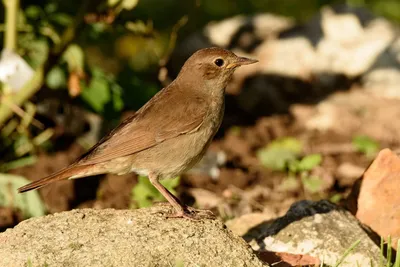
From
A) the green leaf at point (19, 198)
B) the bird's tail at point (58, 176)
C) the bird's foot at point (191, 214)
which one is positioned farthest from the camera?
the green leaf at point (19, 198)

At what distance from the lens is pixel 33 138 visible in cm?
785

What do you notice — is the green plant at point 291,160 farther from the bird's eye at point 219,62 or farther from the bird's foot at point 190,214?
the bird's foot at point 190,214

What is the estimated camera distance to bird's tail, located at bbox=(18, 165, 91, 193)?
5.44 m

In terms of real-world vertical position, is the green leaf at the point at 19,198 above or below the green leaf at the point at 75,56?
below

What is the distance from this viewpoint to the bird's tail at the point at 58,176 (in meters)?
5.44

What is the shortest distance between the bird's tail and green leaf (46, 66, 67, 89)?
1919 mm

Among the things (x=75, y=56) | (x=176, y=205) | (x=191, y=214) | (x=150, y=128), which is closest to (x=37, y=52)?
(x=75, y=56)

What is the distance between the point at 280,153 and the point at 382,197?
2104 millimetres

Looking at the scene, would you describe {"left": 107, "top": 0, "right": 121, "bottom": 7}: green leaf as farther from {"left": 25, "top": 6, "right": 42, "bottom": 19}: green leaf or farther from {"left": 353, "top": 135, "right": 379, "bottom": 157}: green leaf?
{"left": 353, "top": 135, "right": 379, "bottom": 157}: green leaf

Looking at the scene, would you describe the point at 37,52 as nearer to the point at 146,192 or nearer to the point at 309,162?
the point at 146,192

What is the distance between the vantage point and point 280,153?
7.75 m

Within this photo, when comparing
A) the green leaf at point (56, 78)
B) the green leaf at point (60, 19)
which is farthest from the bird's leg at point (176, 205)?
the green leaf at point (60, 19)

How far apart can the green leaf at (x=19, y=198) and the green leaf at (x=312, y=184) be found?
7.21 feet

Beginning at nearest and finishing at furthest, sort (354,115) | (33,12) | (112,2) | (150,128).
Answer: (150,128) < (112,2) < (33,12) < (354,115)
